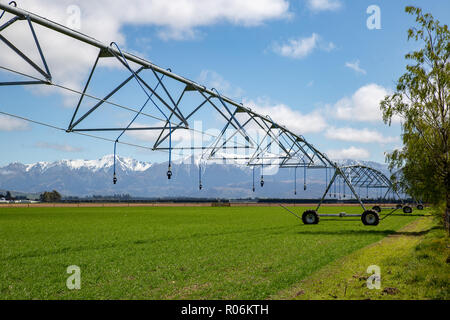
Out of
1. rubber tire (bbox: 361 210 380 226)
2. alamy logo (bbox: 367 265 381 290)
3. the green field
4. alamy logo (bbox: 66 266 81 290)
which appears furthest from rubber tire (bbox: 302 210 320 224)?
alamy logo (bbox: 66 266 81 290)

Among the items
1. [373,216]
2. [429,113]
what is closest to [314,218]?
[373,216]

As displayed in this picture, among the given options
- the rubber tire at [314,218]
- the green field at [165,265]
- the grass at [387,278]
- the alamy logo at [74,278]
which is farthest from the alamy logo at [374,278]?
the rubber tire at [314,218]

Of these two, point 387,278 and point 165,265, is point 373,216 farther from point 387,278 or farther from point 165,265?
point 165,265

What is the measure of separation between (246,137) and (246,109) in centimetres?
211

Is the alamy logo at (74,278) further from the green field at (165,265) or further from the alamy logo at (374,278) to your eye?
the alamy logo at (374,278)

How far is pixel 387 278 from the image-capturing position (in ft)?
42.3

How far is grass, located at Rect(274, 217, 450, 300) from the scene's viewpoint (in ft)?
35.8

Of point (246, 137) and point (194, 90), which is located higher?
point (194, 90)

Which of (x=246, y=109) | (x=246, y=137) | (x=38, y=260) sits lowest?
(x=38, y=260)

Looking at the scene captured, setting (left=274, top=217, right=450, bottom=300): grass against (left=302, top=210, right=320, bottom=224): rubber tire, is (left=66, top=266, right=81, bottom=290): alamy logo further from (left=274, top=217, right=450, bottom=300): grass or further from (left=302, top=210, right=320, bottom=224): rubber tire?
(left=302, top=210, right=320, bottom=224): rubber tire

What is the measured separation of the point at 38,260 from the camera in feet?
57.9
